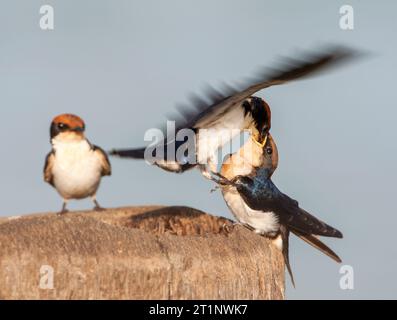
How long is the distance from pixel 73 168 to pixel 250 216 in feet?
5.37

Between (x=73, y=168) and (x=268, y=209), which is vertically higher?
(x=73, y=168)

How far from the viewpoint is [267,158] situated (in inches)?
232

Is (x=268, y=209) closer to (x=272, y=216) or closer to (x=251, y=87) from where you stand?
(x=272, y=216)

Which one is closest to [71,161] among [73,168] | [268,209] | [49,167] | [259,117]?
[73,168]

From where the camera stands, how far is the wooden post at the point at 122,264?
3221 millimetres

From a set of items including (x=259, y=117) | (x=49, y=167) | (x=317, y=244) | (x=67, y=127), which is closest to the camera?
(x=259, y=117)

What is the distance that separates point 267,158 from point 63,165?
1.74 m

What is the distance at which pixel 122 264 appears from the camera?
328 centimetres

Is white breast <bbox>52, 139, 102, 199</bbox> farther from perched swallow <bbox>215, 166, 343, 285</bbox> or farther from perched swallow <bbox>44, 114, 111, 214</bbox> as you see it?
perched swallow <bbox>215, 166, 343, 285</bbox>

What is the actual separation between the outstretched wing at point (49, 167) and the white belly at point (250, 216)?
1664mm

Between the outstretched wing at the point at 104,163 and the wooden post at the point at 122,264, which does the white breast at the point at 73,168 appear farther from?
the wooden post at the point at 122,264
